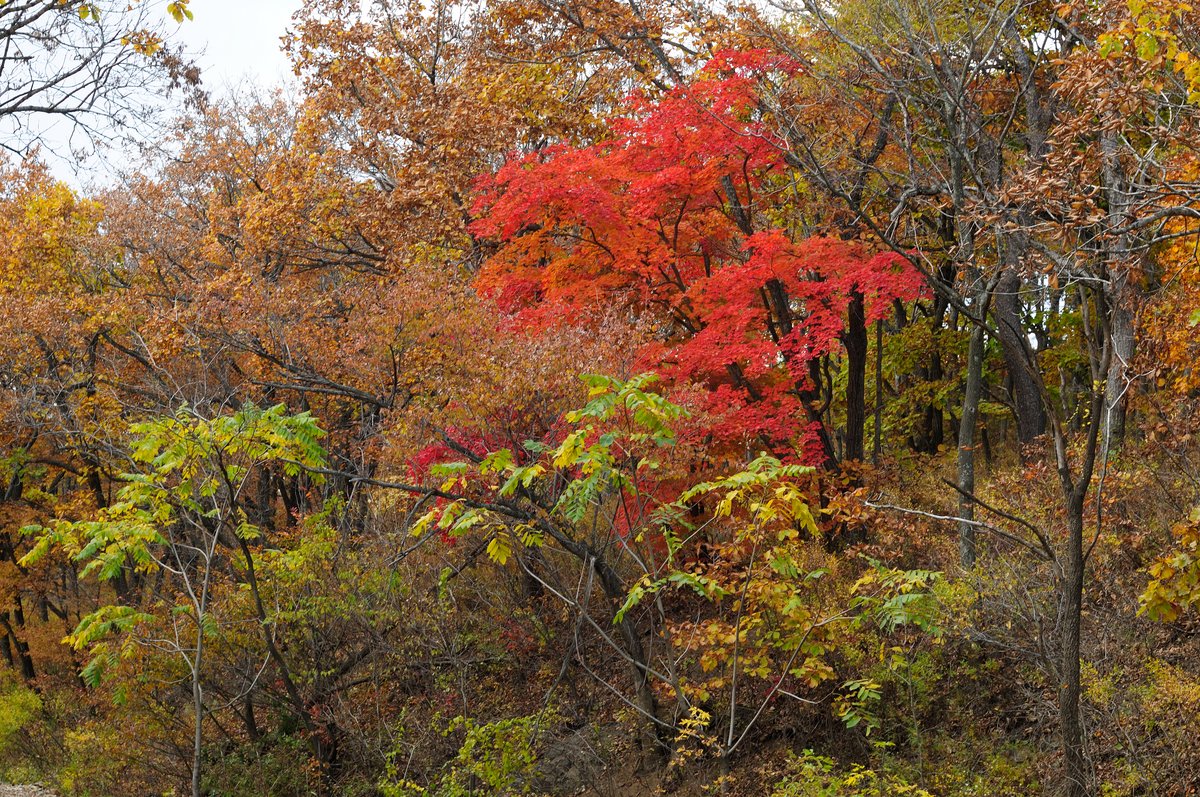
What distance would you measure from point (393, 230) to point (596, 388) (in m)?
10.4

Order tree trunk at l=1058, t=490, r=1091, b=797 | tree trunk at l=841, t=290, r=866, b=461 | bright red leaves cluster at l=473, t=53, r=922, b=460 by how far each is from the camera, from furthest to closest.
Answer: tree trunk at l=841, t=290, r=866, b=461 < bright red leaves cluster at l=473, t=53, r=922, b=460 < tree trunk at l=1058, t=490, r=1091, b=797

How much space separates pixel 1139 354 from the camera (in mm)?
7805

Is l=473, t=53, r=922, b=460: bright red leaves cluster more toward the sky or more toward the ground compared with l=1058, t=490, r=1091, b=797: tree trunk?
more toward the sky

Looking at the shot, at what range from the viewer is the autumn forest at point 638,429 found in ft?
24.7

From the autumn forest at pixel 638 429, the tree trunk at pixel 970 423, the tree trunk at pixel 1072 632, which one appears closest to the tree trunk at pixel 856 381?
the autumn forest at pixel 638 429

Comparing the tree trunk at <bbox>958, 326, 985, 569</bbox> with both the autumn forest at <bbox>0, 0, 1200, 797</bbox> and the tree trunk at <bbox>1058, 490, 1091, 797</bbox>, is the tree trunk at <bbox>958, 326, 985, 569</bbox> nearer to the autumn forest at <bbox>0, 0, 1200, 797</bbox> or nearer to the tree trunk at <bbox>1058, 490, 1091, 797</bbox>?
the autumn forest at <bbox>0, 0, 1200, 797</bbox>

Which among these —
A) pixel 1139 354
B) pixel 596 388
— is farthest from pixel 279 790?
pixel 1139 354

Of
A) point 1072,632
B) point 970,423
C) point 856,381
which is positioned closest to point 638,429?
point 1072,632

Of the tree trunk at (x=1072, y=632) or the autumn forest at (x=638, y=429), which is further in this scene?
the autumn forest at (x=638, y=429)

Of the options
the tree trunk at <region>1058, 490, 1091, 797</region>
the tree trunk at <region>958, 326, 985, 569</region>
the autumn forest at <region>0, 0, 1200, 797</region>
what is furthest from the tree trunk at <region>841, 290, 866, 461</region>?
the tree trunk at <region>1058, 490, 1091, 797</region>

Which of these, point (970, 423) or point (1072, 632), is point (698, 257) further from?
point (1072, 632)

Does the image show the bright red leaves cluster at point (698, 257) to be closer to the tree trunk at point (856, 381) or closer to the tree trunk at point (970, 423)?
the tree trunk at point (856, 381)

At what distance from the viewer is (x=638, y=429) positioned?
8.87m

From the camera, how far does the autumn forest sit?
24.7ft
